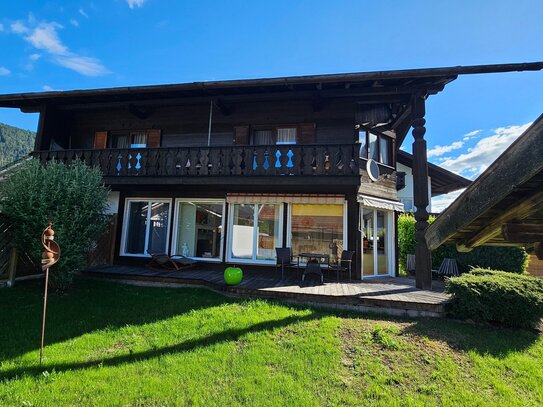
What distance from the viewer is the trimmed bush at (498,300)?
17.7ft

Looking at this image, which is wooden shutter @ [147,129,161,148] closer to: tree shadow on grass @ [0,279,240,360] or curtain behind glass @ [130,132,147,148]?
curtain behind glass @ [130,132,147,148]

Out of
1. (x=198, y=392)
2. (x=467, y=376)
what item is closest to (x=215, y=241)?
(x=198, y=392)

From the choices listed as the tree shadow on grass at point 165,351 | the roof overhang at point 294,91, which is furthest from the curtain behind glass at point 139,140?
the tree shadow on grass at point 165,351

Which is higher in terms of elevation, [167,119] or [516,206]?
[167,119]

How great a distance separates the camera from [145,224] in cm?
1093

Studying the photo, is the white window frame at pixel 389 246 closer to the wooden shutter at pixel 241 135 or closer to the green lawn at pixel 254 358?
the green lawn at pixel 254 358

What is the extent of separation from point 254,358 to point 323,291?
3.21m

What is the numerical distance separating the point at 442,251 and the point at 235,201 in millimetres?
8130

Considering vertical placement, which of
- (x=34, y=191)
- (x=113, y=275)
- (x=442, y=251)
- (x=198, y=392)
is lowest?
(x=198, y=392)

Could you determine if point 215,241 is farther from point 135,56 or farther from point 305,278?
point 135,56

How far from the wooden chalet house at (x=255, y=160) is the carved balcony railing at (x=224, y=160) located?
0.03 metres

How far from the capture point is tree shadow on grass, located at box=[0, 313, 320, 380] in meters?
3.66

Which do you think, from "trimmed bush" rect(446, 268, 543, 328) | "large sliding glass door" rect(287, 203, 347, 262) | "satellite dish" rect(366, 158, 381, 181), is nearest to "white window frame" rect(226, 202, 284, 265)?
"large sliding glass door" rect(287, 203, 347, 262)

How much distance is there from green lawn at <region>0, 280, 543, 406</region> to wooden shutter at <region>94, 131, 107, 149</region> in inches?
281
